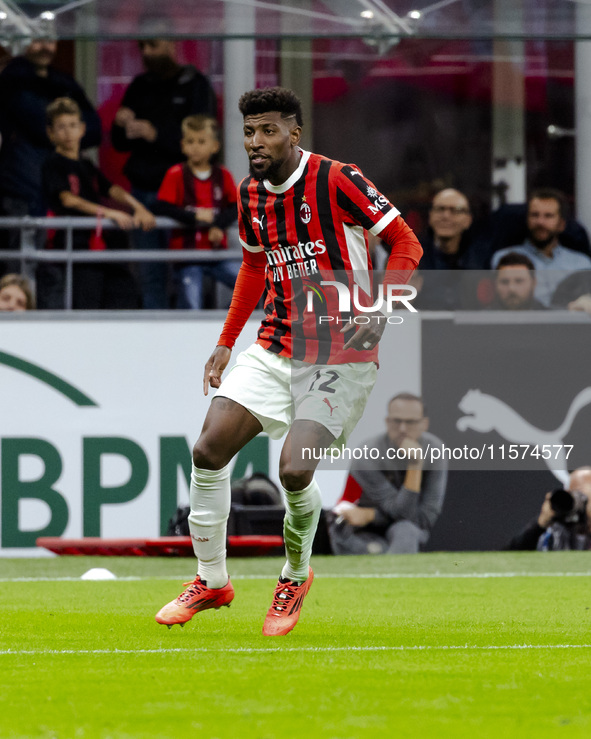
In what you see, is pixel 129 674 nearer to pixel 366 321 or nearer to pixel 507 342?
pixel 366 321

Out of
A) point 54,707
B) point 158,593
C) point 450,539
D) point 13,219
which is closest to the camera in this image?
point 54,707

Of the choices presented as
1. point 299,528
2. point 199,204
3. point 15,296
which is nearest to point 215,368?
point 299,528

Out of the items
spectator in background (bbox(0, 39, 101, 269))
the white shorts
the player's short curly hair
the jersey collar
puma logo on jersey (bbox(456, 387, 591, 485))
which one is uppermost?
spectator in background (bbox(0, 39, 101, 269))

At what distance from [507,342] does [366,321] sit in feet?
15.9

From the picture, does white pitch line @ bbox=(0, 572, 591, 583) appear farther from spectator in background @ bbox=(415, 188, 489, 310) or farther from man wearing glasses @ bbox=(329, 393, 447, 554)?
spectator in background @ bbox=(415, 188, 489, 310)

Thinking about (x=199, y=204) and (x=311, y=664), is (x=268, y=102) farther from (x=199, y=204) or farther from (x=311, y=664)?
(x=199, y=204)

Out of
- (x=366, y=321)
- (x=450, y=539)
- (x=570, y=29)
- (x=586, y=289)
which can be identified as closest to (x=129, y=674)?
(x=366, y=321)

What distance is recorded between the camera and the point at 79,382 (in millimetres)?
9406

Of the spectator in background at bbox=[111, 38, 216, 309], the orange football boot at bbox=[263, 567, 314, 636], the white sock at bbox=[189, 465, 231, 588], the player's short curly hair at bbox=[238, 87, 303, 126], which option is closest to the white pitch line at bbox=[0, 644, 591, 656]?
the orange football boot at bbox=[263, 567, 314, 636]

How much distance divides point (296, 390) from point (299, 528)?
20.4 inches

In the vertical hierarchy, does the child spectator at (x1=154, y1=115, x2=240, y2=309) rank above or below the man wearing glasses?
above

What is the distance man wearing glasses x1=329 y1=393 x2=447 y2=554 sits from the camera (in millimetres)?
9055

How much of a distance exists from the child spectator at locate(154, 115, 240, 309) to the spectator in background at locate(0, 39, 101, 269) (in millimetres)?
848

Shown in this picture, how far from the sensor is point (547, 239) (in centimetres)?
1023
